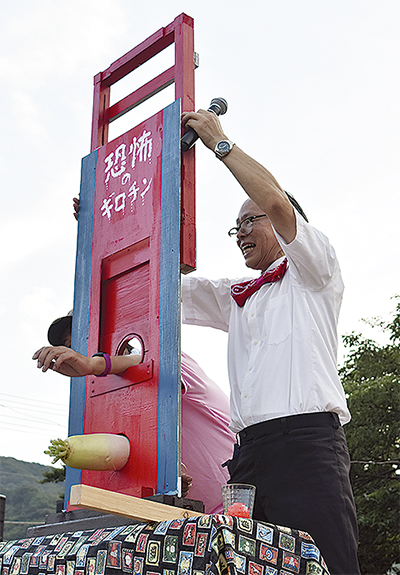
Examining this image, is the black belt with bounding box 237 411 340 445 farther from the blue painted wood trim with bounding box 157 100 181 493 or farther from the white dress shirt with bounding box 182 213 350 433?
the blue painted wood trim with bounding box 157 100 181 493

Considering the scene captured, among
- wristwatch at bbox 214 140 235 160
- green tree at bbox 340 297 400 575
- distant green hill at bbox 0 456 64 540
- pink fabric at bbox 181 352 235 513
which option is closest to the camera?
wristwatch at bbox 214 140 235 160

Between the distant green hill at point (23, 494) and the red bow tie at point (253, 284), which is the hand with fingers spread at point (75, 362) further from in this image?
the distant green hill at point (23, 494)

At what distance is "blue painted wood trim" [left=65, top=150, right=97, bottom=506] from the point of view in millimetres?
2236

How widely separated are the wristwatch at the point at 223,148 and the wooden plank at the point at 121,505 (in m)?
1.19

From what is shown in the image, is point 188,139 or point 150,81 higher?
point 150,81

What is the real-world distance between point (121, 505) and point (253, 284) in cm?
114

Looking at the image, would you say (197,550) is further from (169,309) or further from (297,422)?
(169,309)

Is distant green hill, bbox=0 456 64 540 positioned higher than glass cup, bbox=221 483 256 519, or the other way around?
distant green hill, bbox=0 456 64 540

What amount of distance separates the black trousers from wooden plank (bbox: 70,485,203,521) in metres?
0.37

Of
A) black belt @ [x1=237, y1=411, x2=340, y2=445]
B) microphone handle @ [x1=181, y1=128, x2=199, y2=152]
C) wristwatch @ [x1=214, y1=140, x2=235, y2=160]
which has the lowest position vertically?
black belt @ [x1=237, y1=411, x2=340, y2=445]

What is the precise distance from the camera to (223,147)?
212cm

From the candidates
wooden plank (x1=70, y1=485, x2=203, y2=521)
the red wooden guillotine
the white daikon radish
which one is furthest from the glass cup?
the white daikon radish

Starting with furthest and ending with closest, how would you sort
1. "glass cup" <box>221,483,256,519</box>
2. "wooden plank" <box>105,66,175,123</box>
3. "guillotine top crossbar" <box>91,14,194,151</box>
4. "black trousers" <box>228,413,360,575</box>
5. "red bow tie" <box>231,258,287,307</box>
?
"wooden plank" <box>105,66,175,123</box> < "guillotine top crossbar" <box>91,14,194,151</box> < "red bow tie" <box>231,258,287,307</box> < "black trousers" <box>228,413,360,575</box> < "glass cup" <box>221,483,256,519</box>

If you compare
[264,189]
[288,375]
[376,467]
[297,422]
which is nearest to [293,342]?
[288,375]
